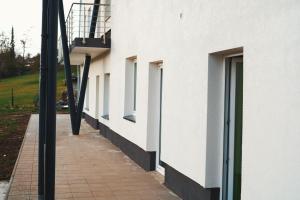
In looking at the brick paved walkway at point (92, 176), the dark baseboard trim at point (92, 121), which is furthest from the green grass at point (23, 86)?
the brick paved walkway at point (92, 176)

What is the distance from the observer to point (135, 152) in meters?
11.0

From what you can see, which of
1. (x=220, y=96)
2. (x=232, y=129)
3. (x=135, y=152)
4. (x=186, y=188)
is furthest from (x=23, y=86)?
(x=232, y=129)

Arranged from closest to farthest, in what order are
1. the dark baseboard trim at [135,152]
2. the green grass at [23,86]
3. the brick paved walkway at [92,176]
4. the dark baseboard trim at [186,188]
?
the dark baseboard trim at [186,188], the brick paved walkway at [92,176], the dark baseboard trim at [135,152], the green grass at [23,86]

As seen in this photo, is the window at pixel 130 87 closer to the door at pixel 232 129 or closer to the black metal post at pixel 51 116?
the door at pixel 232 129

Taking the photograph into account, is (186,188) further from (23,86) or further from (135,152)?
(23,86)

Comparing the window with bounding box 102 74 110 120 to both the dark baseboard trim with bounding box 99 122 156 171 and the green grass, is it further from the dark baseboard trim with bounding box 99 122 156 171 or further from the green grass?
the green grass

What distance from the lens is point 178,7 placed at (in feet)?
26.3

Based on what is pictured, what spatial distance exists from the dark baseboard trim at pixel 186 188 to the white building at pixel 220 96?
0.6 inches

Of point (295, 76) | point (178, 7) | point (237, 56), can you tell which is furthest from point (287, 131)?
point (178, 7)

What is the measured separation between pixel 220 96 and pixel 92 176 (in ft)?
12.1

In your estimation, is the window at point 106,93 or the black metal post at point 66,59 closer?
the black metal post at point 66,59

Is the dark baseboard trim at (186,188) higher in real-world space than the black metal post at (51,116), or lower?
lower

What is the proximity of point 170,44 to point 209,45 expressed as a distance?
197cm

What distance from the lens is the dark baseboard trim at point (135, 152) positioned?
991 cm
